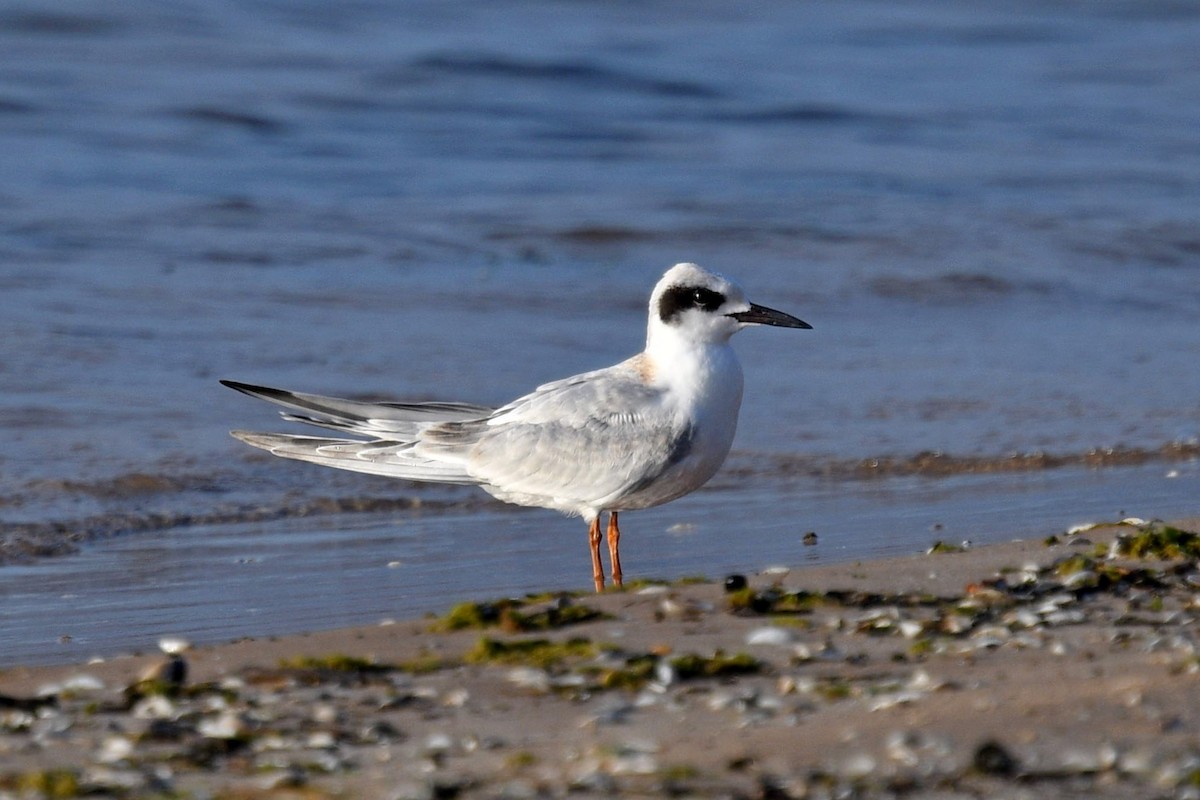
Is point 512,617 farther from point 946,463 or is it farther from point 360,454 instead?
point 946,463

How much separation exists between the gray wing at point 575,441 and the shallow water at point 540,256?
41 cm

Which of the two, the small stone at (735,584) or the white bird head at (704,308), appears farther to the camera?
the white bird head at (704,308)

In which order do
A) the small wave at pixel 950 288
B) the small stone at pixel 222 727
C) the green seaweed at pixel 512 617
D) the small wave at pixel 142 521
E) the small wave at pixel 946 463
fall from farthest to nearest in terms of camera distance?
the small wave at pixel 950 288
the small wave at pixel 946 463
the small wave at pixel 142 521
the green seaweed at pixel 512 617
the small stone at pixel 222 727

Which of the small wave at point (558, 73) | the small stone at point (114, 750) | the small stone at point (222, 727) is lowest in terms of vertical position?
the small stone at point (222, 727)

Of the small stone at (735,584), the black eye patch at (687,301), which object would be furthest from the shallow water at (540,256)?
the small stone at (735,584)

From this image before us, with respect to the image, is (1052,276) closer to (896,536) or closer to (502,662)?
(896,536)

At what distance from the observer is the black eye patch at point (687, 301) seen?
218 inches

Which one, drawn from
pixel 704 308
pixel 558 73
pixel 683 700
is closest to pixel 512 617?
pixel 683 700

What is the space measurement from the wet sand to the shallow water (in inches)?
48.1

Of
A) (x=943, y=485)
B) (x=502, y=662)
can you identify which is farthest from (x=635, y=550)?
(x=502, y=662)

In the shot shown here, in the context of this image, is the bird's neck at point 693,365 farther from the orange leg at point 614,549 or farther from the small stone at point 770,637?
the small stone at point 770,637

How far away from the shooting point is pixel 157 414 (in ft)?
27.1

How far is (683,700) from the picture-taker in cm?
365

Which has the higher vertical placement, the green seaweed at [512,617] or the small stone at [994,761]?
the small stone at [994,761]
